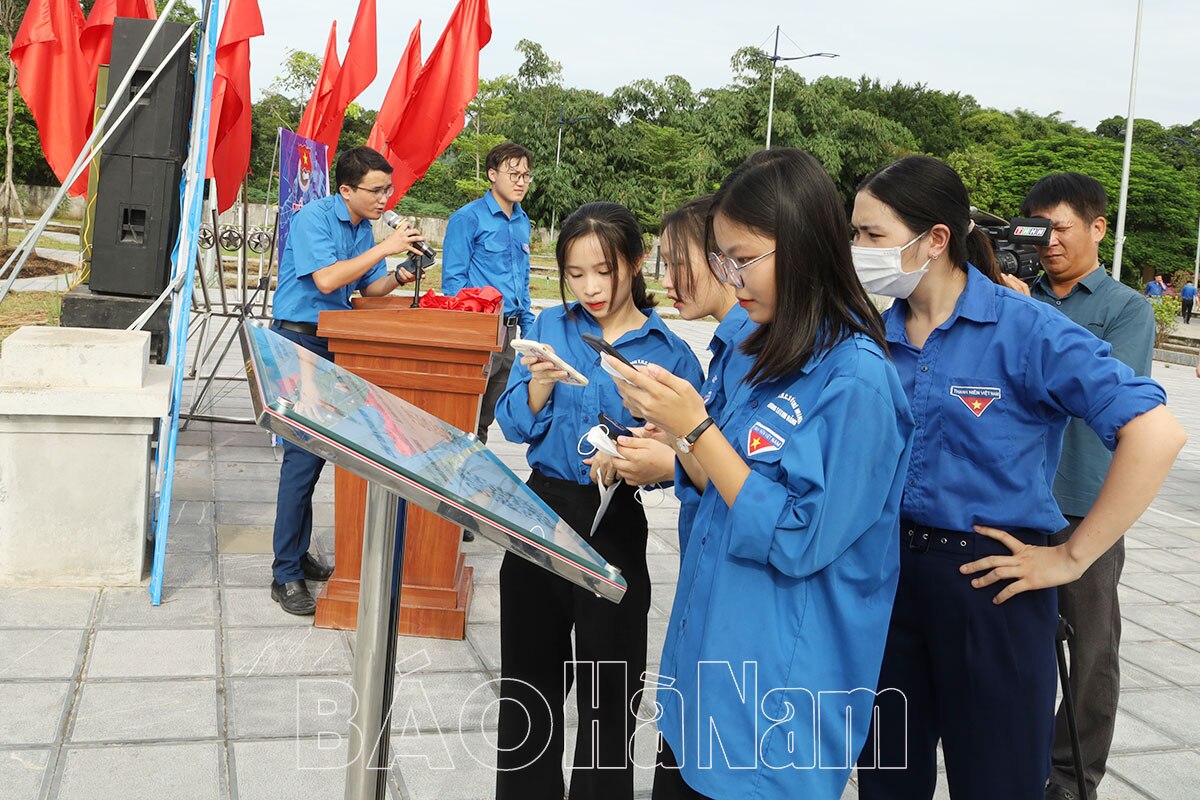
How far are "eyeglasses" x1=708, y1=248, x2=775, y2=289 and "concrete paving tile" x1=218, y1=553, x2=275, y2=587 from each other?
10.1 ft

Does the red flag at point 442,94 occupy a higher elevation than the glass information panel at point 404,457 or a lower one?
higher

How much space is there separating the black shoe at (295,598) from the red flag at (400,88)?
4.42 metres

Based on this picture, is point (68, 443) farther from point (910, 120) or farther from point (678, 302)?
point (910, 120)

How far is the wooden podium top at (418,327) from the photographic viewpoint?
12.1 feet

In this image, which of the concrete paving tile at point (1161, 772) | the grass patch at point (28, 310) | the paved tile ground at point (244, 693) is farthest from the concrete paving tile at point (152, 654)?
the grass patch at point (28, 310)

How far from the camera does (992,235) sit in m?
3.04

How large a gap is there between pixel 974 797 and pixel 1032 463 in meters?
0.64

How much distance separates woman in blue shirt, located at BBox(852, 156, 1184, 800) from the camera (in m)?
1.97

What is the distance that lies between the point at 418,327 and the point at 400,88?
466 centimetres

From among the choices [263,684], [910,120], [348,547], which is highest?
[910,120]

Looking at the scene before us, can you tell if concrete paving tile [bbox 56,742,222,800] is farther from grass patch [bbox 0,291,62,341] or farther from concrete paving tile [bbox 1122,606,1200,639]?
grass patch [bbox 0,291,62,341]

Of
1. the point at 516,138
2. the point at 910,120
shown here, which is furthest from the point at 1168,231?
the point at 516,138

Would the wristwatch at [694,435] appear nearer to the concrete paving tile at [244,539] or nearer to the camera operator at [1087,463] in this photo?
the camera operator at [1087,463]

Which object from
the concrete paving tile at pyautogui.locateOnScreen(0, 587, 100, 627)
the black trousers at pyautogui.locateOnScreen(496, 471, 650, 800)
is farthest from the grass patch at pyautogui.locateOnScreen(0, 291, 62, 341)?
the black trousers at pyautogui.locateOnScreen(496, 471, 650, 800)
